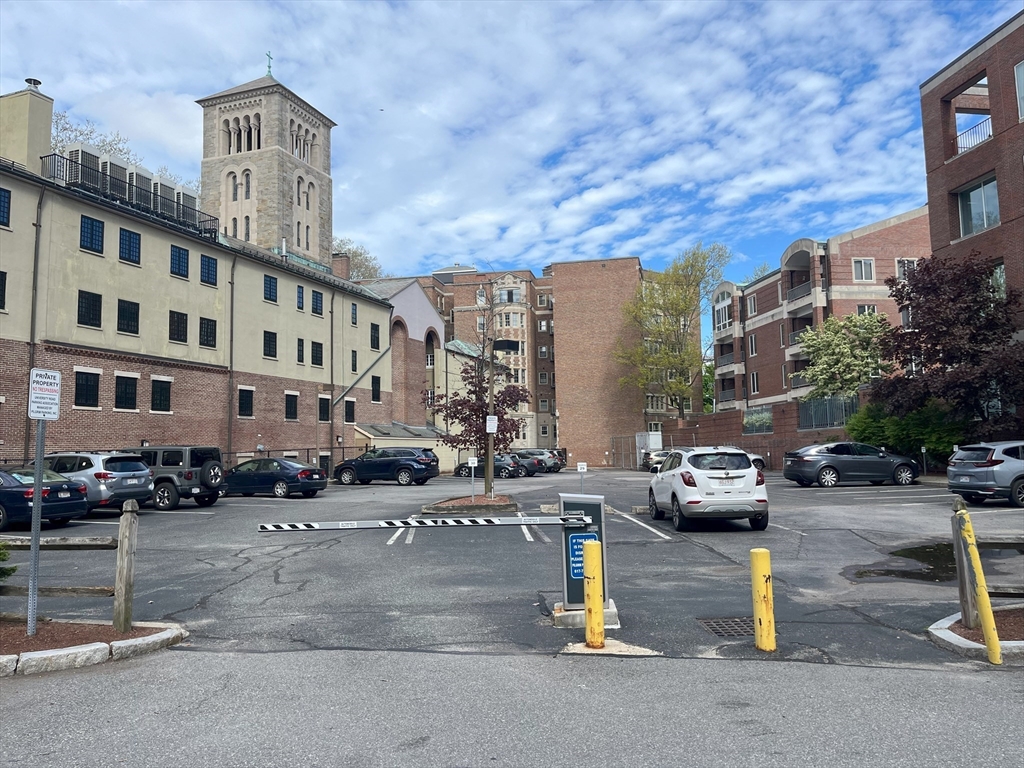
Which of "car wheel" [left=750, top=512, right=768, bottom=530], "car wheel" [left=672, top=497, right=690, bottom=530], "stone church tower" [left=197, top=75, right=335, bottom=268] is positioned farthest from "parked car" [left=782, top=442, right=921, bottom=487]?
"stone church tower" [left=197, top=75, right=335, bottom=268]

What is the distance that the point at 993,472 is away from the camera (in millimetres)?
18422

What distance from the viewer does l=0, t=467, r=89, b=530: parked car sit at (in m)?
17.1

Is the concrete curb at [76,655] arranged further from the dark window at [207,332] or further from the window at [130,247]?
the dark window at [207,332]

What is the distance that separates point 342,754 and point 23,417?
26.9 meters

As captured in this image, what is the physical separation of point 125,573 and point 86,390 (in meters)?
24.8

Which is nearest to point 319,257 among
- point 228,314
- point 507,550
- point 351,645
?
point 228,314

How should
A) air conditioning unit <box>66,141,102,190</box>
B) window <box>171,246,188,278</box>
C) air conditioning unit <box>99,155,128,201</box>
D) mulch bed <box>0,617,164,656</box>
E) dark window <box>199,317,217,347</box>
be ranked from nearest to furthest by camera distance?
mulch bed <box>0,617,164,656</box> → air conditioning unit <box>66,141,102,190</box> → air conditioning unit <box>99,155,128,201</box> → window <box>171,246,188,278</box> → dark window <box>199,317,217,347</box>

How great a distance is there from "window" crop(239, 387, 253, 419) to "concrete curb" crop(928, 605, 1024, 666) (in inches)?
1349

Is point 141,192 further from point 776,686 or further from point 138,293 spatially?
point 776,686

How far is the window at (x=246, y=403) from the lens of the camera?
3725 cm

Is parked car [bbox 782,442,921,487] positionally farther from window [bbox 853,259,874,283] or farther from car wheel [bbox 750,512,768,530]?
window [bbox 853,259,874,283]

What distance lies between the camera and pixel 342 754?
175 inches

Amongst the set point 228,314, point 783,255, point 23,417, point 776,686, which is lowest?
point 776,686

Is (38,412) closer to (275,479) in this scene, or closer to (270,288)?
(275,479)
